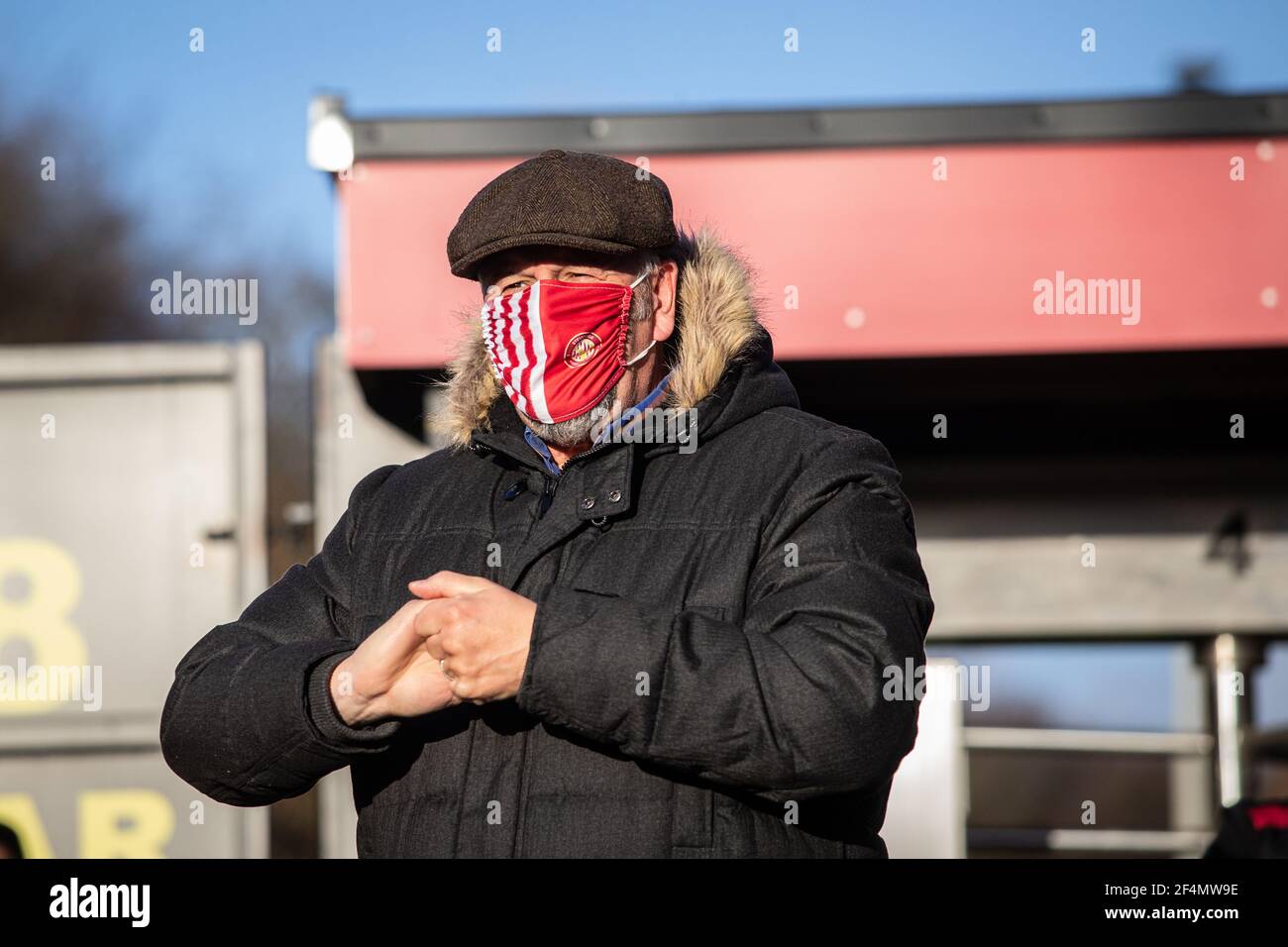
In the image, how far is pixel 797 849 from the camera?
216 centimetres

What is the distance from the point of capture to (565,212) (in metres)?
2.47

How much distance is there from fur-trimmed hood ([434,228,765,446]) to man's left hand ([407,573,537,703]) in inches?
22.4

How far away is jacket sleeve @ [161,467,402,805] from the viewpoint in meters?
2.20

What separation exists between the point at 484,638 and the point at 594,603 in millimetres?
156

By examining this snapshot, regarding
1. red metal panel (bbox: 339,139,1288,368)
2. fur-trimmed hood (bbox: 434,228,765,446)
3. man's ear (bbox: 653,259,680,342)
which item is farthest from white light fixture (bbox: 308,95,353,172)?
man's ear (bbox: 653,259,680,342)

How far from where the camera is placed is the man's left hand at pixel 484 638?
2.03 metres

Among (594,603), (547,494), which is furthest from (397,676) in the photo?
(547,494)
